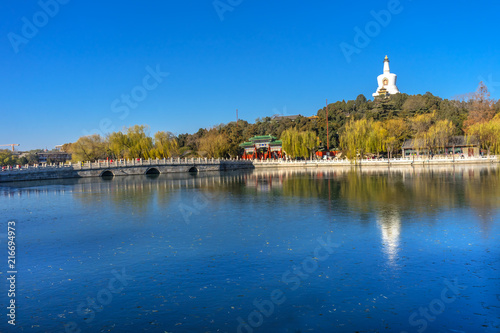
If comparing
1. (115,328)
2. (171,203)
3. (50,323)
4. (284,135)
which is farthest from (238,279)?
(284,135)

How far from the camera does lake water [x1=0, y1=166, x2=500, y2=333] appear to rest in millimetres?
7340

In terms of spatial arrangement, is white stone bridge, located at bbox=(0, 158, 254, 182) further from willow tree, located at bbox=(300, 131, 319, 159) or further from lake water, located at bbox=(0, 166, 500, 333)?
lake water, located at bbox=(0, 166, 500, 333)

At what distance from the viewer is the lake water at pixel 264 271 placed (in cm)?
734

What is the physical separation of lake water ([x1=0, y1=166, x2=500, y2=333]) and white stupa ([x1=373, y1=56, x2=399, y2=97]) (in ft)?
264

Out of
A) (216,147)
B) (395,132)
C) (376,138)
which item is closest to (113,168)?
(216,147)

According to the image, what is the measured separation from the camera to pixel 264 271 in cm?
973

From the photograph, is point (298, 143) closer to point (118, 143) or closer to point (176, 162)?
point (176, 162)

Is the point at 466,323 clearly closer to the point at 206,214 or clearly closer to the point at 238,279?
the point at 238,279

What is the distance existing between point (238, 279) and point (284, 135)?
5633cm

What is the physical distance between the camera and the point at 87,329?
7.15 m

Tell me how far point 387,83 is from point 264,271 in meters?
94.0

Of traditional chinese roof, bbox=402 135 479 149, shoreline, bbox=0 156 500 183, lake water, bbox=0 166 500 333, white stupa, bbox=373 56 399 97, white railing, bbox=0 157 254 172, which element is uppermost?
white stupa, bbox=373 56 399 97

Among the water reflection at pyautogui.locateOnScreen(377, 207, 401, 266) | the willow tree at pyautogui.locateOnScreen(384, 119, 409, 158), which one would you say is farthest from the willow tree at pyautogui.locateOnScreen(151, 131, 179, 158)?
the water reflection at pyautogui.locateOnScreen(377, 207, 401, 266)

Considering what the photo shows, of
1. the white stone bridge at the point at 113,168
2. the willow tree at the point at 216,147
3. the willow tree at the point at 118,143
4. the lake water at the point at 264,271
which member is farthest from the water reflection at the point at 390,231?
the willow tree at the point at 216,147
